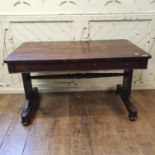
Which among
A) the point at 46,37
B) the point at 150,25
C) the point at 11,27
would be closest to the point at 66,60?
the point at 46,37

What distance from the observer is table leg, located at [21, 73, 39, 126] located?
1.79 m

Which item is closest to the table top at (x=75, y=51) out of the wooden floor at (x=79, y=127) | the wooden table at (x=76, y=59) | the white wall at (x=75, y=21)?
the wooden table at (x=76, y=59)

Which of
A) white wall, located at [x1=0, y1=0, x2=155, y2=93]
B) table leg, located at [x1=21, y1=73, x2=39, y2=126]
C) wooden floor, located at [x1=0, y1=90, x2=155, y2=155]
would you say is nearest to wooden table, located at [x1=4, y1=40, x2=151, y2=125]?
table leg, located at [x1=21, y1=73, x2=39, y2=126]

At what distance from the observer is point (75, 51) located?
5.59ft

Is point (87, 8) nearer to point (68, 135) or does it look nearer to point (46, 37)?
point (46, 37)

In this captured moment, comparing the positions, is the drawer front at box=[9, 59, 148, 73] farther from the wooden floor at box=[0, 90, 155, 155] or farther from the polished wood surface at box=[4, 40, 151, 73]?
the wooden floor at box=[0, 90, 155, 155]

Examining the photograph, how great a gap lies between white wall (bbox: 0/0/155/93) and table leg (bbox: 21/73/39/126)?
55 cm

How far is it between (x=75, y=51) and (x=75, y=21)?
22.6 inches

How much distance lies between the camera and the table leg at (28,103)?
179 centimetres

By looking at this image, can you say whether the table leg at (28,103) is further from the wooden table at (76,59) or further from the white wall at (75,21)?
the white wall at (75,21)

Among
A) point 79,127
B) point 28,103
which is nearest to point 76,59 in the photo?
point 79,127

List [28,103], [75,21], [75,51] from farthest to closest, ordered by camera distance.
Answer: [75,21] < [28,103] < [75,51]

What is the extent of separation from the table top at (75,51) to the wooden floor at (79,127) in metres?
0.66

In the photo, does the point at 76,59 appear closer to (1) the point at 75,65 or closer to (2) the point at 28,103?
(1) the point at 75,65
